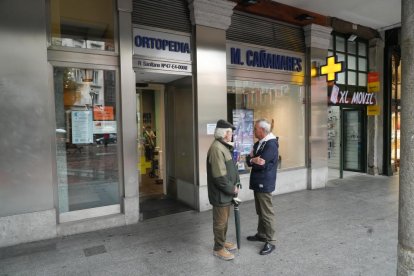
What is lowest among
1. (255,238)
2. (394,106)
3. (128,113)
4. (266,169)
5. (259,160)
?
(255,238)

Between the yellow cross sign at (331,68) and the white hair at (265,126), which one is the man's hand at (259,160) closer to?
the white hair at (265,126)

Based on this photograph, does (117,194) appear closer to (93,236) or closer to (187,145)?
(93,236)

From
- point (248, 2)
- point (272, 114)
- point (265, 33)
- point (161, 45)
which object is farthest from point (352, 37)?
point (161, 45)

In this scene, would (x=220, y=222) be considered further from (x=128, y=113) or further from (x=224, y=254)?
(x=128, y=113)

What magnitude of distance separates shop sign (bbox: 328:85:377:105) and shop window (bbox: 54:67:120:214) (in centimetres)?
607

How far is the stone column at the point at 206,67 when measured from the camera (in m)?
5.75

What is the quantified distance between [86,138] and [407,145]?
4.55 metres

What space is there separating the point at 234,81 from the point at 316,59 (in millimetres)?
2663

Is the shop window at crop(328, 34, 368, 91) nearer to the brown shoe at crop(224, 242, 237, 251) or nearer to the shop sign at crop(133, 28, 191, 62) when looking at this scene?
the shop sign at crop(133, 28, 191, 62)

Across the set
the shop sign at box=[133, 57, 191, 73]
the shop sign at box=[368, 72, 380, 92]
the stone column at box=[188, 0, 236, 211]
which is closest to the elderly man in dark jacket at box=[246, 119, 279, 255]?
the stone column at box=[188, 0, 236, 211]

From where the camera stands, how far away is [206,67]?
5848 mm


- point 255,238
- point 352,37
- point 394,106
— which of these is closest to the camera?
point 255,238

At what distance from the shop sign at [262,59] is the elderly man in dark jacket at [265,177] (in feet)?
9.26

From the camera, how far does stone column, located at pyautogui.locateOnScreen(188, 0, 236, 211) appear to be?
18.9ft
